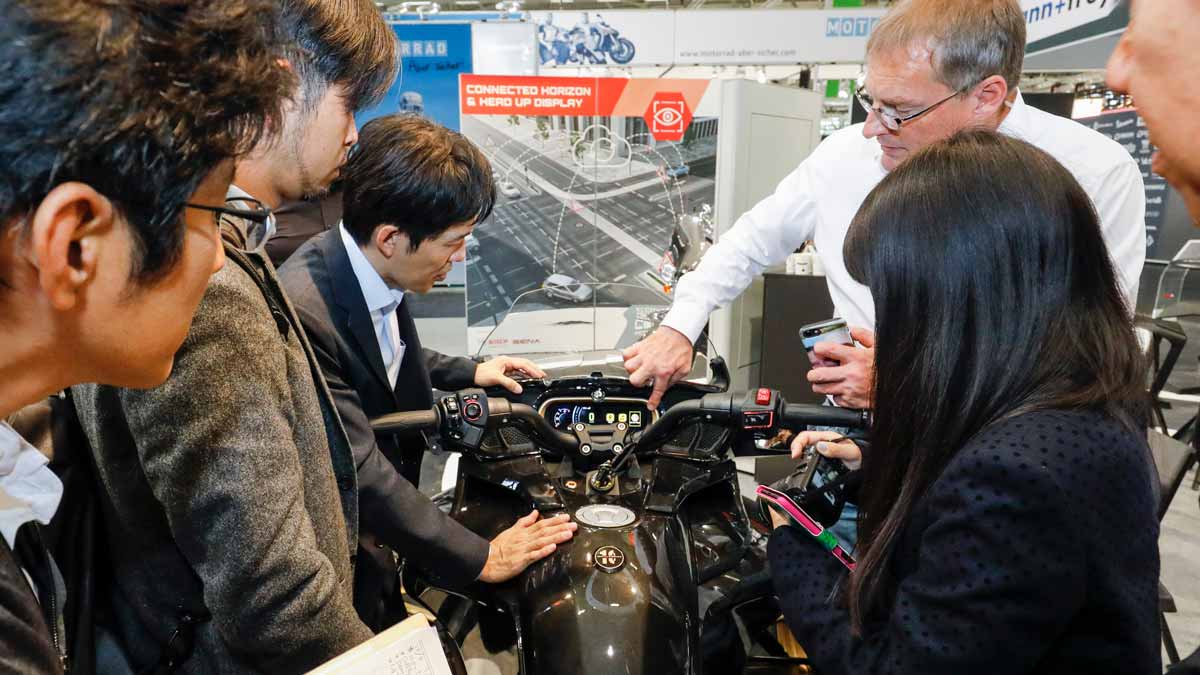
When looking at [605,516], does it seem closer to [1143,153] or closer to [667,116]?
[667,116]

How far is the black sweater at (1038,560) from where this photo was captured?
0.85 meters

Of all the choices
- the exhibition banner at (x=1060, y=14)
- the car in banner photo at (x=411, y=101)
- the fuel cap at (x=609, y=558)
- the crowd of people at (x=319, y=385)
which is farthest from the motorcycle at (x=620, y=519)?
the car in banner photo at (x=411, y=101)

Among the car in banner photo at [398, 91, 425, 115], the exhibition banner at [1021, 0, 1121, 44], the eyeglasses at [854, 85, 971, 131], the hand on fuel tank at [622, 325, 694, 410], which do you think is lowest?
the hand on fuel tank at [622, 325, 694, 410]

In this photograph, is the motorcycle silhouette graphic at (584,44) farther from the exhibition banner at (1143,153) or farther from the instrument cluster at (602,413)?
the instrument cluster at (602,413)

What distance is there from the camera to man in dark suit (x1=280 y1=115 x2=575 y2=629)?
145cm

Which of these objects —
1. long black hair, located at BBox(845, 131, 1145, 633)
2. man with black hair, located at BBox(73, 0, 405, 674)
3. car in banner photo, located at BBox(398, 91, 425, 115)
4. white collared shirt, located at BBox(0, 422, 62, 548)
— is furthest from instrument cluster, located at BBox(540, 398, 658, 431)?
car in banner photo, located at BBox(398, 91, 425, 115)

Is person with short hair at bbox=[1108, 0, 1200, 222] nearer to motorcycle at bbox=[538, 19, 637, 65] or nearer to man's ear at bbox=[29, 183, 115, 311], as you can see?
man's ear at bbox=[29, 183, 115, 311]

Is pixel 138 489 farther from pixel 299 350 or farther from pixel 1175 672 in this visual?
pixel 1175 672

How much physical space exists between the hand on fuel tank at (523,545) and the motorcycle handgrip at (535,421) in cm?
21

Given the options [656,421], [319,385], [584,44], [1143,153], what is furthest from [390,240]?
[584,44]

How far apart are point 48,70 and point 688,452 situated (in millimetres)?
1397

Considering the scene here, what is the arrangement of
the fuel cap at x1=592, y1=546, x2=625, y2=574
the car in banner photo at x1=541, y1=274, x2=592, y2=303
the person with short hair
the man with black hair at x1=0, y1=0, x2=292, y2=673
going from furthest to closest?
the car in banner photo at x1=541, y1=274, x2=592, y2=303 < the fuel cap at x1=592, y1=546, x2=625, y2=574 < the person with short hair < the man with black hair at x1=0, y1=0, x2=292, y2=673

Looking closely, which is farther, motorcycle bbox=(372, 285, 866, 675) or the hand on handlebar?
the hand on handlebar

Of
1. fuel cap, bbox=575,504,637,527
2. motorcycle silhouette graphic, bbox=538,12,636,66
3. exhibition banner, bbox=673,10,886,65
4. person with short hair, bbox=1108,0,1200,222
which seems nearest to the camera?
→ person with short hair, bbox=1108,0,1200,222
